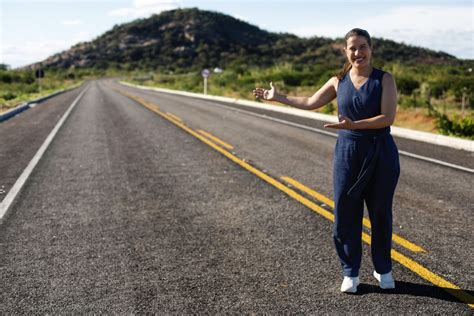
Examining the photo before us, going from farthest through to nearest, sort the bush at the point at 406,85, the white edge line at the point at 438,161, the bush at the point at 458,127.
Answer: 1. the bush at the point at 406,85
2. the bush at the point at 458,127
3. the white edge line at the point at 438,161

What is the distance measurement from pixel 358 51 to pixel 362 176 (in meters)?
0.90

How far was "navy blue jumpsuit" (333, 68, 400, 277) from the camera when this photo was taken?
3766 millimetres

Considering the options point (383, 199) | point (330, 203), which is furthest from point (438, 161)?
point (383, 199)

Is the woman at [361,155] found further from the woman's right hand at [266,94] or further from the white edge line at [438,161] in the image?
the white edge line at [438,161]

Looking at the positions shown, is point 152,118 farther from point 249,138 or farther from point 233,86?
point 233,86

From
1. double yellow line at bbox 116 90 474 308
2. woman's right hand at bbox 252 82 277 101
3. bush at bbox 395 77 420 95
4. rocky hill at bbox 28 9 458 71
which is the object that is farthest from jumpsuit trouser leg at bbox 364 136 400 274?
rocky hill at bbox 28 9 458 71

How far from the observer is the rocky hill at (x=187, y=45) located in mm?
134625

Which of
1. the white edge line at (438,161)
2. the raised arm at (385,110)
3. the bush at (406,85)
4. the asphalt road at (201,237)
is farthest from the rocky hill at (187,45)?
the raised arm at (385,110)

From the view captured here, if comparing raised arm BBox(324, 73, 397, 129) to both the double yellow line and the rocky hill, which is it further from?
the rocky hill

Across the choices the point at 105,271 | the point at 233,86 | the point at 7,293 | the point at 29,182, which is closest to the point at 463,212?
the point at 105,271

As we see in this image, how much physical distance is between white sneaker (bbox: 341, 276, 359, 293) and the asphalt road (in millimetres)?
72

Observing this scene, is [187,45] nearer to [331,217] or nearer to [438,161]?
[438,161]

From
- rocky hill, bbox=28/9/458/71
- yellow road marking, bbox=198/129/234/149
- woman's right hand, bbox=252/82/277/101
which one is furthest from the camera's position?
rocky hill, bbox=28/9/458/71

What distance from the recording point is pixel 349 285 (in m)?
3.96
